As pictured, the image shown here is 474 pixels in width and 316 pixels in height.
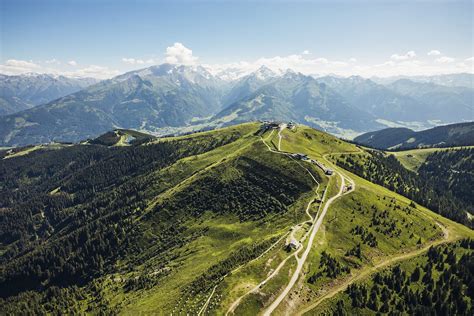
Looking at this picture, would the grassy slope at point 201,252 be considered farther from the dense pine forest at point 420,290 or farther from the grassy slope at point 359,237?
the dense pine forest at point 420,290

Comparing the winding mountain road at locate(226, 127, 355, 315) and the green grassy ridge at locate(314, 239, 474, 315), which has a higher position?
the winding mountain road at locate(226, 127, 355, 315)

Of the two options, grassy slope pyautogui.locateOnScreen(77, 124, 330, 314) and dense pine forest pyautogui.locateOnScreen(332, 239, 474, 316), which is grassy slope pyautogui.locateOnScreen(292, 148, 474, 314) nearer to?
dense pine forest pyautogui.locateOnScreen(332, 239, 474, 316)

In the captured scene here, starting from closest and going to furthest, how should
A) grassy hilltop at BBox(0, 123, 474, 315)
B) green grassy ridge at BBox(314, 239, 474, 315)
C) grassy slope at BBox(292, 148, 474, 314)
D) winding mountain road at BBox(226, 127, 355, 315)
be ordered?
winding mountain road at BBox(226, 127, 355, 315), green grassy ridge at BBox(314, 239, 474, 315), grassy hilltop at BBox(0, 123, 474, 315), grassy slope at BBox(292, 148, 474, 314)

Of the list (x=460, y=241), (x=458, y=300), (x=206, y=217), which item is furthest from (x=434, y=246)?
(x=206, y=217)

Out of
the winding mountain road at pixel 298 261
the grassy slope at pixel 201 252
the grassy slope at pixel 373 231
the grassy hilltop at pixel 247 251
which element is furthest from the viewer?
the grassy slope at pixel 201 252

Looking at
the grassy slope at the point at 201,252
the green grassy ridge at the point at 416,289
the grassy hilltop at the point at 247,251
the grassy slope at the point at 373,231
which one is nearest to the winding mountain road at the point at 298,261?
the grassy hilltop at the point at 247,251

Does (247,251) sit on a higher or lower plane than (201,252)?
higher

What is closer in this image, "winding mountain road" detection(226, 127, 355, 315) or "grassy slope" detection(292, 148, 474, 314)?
"winding mountain road" detection(226, 127, 355, 315)

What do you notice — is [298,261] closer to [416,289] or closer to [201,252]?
[416,289]

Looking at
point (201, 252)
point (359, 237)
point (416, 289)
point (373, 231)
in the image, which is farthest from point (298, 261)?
point (201, 252)

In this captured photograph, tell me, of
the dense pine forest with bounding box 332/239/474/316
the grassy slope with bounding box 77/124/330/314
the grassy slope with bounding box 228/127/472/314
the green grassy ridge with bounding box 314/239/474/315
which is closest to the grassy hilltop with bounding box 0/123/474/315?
the grassy slope with bounding box 228/127/472/314

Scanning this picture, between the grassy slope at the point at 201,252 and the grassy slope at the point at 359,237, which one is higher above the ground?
the grassy slope at the point at 359,237
